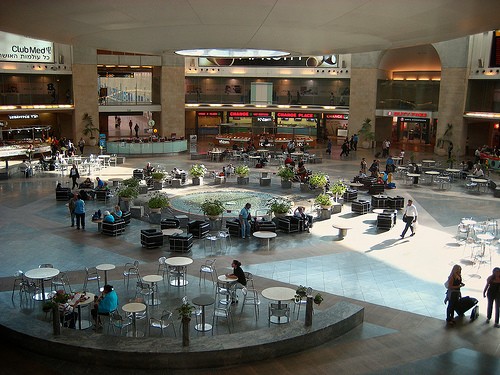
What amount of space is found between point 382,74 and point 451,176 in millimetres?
19672

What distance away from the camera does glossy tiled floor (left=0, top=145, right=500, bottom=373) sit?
11977 mm

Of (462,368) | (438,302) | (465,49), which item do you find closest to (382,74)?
(465,49)

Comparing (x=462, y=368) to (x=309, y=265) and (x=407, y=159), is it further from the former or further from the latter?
(x=407, y=159)

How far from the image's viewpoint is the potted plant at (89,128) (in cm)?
4428

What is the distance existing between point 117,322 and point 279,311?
342 centimetres

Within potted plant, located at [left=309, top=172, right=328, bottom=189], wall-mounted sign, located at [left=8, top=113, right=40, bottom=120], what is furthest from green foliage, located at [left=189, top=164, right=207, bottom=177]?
wall-mounted sign, located at [left=8, top=113, right=40, bottom=120]

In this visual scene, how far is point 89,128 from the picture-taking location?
44344mm

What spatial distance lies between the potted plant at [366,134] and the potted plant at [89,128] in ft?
73.5

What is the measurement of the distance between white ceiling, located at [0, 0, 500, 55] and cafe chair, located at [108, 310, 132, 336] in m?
6.92

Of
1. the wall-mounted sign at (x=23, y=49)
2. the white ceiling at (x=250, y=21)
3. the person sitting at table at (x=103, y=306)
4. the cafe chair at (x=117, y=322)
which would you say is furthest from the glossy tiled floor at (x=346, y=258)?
the wall-mounted sign at (x=23, y=49)

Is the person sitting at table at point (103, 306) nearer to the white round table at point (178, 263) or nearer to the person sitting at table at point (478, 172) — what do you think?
the white round table at point (178, 263)

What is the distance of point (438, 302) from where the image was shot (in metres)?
13.2

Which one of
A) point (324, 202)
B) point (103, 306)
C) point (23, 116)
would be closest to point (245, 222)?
point (324, 202)

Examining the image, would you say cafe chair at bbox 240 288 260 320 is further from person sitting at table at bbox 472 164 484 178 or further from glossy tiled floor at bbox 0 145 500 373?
person sitting at table at bbox 472 164 484 178
